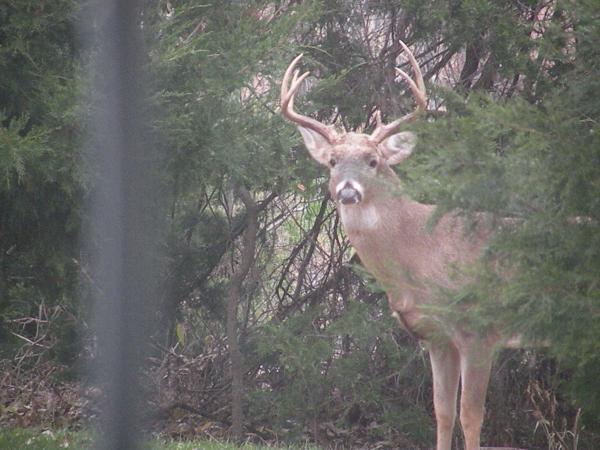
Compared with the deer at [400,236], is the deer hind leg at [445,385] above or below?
below

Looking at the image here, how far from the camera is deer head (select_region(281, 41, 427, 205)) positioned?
6949mm

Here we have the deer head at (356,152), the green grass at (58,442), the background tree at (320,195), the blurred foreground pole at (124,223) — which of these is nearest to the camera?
the blurred foreground pole at (124,223)

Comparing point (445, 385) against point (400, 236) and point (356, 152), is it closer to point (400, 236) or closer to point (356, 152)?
point (400, 236)

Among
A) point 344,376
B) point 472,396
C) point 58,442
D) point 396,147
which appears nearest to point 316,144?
point 396,147

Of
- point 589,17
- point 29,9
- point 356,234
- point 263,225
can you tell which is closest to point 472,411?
point 356,234

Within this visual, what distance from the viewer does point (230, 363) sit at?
10742 millimetres

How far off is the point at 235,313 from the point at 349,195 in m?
3.83

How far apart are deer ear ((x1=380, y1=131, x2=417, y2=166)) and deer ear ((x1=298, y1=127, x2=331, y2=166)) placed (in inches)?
17.4

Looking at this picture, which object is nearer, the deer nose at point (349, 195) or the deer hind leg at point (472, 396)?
the deer hind leg at point (472, 396)

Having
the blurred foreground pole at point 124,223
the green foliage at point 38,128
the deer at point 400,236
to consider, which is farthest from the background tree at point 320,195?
the blurred foreground pole at point 124,223

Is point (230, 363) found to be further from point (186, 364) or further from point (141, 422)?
point (141, 422)

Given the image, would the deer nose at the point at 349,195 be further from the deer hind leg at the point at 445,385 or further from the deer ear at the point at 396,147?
the deer hind leg at the point at 445,385

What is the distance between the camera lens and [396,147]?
23.6 feet

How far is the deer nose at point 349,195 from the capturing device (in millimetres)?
6859
